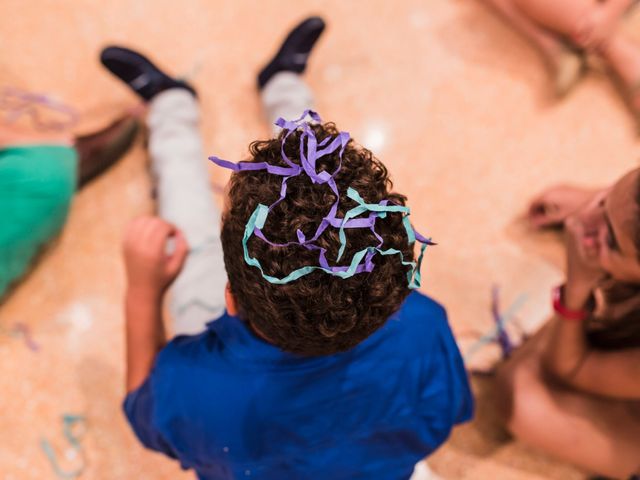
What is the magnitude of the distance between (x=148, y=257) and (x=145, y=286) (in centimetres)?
4

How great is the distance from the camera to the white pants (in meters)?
0.80

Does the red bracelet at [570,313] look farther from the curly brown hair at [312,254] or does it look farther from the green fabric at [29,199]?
the green fabric at [29,199]

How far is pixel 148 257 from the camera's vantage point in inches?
30.2

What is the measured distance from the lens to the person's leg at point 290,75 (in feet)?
3.32

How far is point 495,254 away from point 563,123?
318 millimetres

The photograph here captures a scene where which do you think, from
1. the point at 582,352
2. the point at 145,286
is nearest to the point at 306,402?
the point at 145,286

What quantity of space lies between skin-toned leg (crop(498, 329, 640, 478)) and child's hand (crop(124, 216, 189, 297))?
21.0 inches

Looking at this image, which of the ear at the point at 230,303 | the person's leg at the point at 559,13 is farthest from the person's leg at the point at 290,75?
the ear at the point at 230,303

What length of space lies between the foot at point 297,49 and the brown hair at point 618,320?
64 centimetres

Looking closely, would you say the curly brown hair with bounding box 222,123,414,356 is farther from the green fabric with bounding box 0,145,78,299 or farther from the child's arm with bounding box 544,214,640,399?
the green fabric with bounding box 0,145,78,299

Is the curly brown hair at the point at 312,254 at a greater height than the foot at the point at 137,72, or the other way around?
the curly brown hair at the point at 312,254

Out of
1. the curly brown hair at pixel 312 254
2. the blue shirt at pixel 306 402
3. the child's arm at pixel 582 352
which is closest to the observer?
the curly brown hair at pixel 312 254

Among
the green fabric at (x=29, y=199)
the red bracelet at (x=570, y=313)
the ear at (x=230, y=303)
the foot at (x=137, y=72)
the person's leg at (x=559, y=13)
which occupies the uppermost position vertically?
the person's leg at (x=559, y=13)

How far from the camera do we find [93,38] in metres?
1.12
